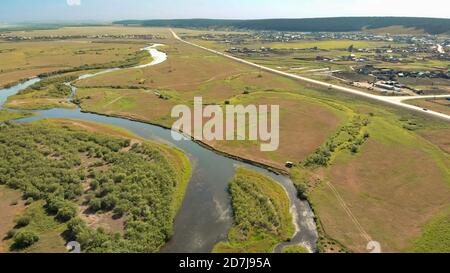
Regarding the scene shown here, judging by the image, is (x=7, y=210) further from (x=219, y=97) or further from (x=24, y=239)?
(x=219, y=97)

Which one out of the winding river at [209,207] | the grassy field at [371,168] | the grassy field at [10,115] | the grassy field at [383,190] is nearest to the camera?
the winding river at [209,207]

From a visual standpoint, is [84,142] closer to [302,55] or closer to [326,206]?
[326,206]

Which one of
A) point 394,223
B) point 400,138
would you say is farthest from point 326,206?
point 400,138

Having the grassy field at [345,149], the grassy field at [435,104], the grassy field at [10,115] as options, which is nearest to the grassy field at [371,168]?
the grassy field at [345,149]

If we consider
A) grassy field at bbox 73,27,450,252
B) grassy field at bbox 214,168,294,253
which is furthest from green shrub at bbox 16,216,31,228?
grassy field at bbox 73,27,450,252

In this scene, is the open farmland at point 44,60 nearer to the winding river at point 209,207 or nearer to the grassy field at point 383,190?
the winding river at point 209,207

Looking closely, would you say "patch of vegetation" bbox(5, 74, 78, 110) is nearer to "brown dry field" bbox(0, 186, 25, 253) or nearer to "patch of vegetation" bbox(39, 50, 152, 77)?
"patch of vegetation" bbox(39, 50, 152, 77)
